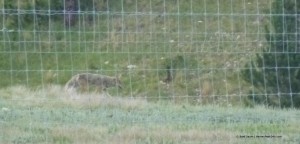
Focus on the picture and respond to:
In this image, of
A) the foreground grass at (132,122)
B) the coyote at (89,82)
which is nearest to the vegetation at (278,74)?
the foreground grass at (132,122)

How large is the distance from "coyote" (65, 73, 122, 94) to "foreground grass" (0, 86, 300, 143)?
336 cm

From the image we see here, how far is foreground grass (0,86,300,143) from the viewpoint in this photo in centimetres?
862

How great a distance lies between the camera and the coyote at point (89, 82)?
49.9 feet

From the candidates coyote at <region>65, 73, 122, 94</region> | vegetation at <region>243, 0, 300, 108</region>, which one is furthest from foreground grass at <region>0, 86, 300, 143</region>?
coyote at <region>65, 73, 122, 94</region>

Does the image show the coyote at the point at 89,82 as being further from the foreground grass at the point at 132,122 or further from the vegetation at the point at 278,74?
the foreground grass at the point at 132,122

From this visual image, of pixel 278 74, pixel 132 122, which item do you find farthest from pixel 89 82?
pixel 132 122

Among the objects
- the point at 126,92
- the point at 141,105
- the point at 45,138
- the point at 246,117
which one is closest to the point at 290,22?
the point at 246,117

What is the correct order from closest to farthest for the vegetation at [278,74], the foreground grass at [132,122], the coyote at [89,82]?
the foreground grass at [132,122] < the vegetation at [278,74] < the coyote at [89,82]

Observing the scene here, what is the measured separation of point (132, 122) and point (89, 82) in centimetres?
616

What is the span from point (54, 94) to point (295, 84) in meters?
4.20

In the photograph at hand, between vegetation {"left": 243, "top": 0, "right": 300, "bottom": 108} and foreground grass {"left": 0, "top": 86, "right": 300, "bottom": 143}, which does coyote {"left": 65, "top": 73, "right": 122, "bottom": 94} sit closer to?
vegetation {"left": 243, "top": 0, "right": 300, "bottom": 108}

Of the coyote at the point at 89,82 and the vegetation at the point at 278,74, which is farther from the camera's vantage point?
the coyote at the point at 89,82

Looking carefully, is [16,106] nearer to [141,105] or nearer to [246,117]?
[141,105]

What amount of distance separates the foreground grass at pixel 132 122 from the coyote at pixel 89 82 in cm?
336
